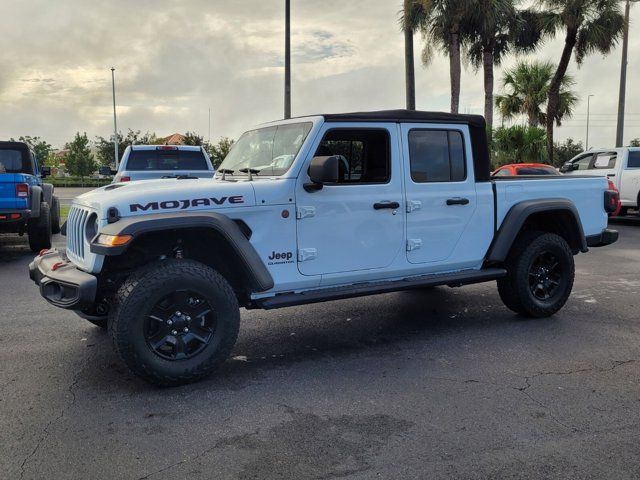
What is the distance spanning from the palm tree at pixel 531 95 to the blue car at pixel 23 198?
25221 millimetres

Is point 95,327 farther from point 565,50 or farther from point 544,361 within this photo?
point 565,50

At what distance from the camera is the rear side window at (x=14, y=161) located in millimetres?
10789

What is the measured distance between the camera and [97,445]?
314 centimetres

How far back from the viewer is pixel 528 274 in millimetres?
5531

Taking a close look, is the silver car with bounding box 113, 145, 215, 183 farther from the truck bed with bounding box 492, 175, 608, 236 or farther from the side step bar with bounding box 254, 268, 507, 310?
the side step bar with bounding box 254, 268, 507, 310

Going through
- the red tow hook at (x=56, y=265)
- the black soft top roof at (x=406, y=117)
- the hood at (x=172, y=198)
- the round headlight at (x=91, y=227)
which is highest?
the black soft top roof at (x=406, y=117)

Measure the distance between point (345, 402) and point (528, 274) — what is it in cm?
264

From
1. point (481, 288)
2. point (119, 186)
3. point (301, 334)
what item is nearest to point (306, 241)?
point (301, 334)

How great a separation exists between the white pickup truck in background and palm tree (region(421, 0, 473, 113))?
8.70 meters

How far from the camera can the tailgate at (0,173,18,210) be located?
8.91 metres

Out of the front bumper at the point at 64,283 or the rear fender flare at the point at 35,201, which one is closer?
the front bumper at the point at 64,283

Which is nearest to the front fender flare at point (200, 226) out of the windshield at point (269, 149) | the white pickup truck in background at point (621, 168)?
the windshield at point (269, 149)

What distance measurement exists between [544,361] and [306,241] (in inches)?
79.8

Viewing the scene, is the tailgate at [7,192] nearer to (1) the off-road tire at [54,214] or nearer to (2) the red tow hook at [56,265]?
(1) the off-road tire at [54,214]
